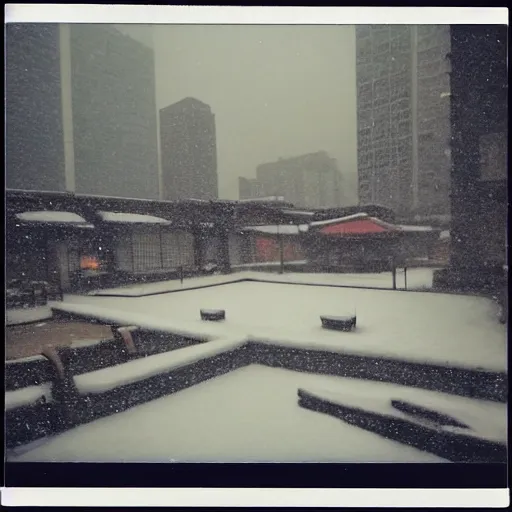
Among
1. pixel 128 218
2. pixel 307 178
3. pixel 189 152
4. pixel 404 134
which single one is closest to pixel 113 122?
pixel 189 152

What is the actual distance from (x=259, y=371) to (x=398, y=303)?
1.17 m

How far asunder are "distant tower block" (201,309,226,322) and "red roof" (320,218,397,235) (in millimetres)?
1069

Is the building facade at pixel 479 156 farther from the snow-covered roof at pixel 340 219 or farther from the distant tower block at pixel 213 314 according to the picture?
the distant tower block at pixel 213 314

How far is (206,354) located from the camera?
2172mm

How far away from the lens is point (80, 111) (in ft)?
7.30

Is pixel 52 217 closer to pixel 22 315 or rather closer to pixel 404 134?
pixel 22 315

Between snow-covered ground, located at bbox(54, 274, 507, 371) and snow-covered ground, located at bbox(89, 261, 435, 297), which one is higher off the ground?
snow-covered ground, located at bbox(89, 261, 435, 297)

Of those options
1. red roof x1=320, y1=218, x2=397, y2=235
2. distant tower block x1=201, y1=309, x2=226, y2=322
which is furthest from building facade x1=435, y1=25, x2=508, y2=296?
distant tower block x1=201, y1=309, x2=226, y2=322

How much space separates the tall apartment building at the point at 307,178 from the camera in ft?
7.11

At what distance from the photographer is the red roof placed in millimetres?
2193

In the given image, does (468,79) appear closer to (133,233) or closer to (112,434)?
(133,233)

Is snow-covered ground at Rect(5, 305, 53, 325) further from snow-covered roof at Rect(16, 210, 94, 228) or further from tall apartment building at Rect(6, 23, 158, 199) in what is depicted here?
tall apartment building at Rect(6, 23, 158, 199)

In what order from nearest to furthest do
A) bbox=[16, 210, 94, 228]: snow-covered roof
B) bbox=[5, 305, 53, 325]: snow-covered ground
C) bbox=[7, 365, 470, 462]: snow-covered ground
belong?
bbox=[7, 365, 470, 462]: snow-covered ground
bbox=[5, 305, 53, 325]: snow-covered ground
bbox=[16, 210, 94, 228]: snow-covered roof

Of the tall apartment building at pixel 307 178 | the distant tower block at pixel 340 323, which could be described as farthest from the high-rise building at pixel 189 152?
the distant tower block at pixel 340 323
